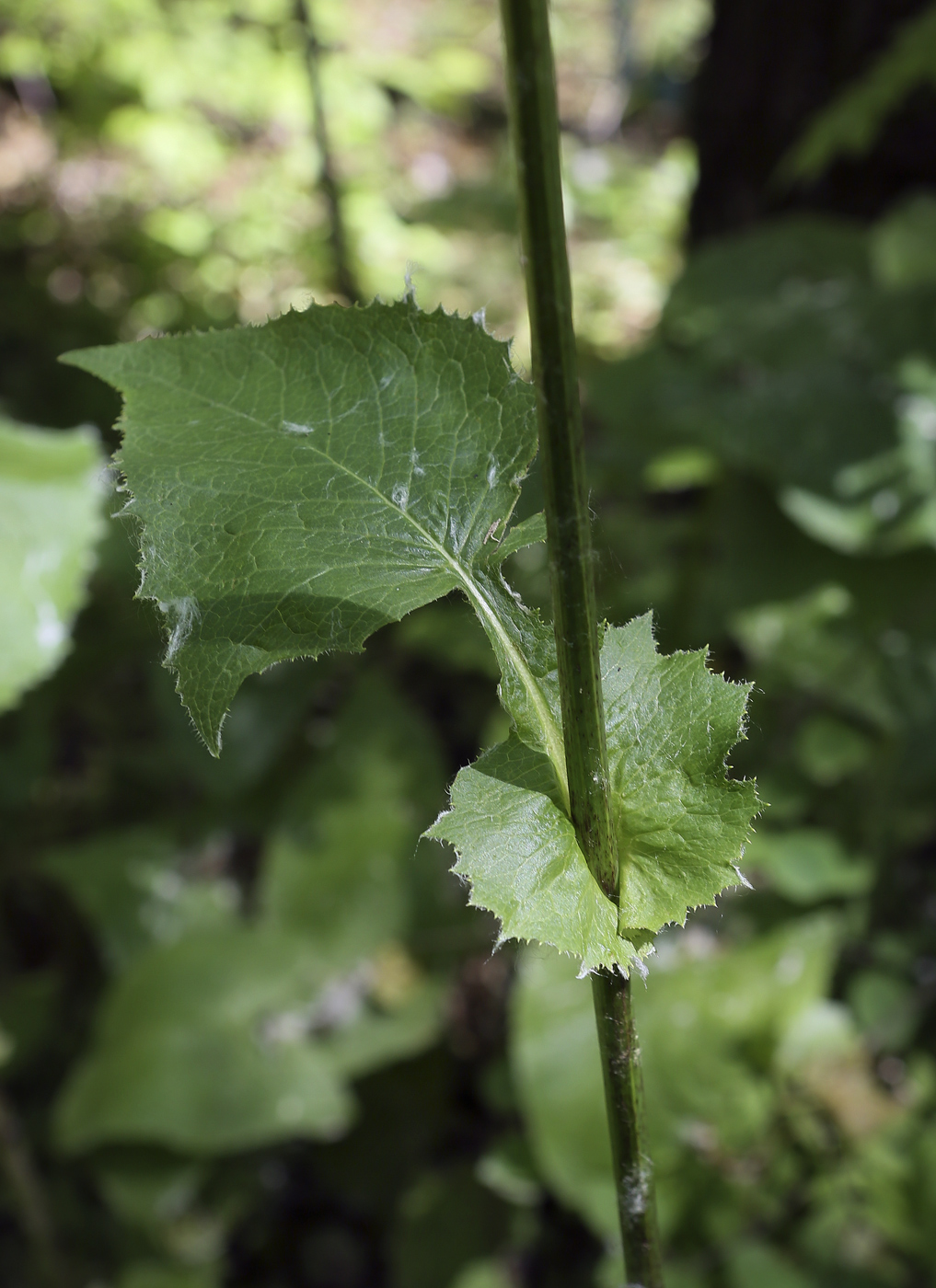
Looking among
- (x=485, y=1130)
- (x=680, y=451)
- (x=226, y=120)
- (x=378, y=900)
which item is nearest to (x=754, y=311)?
(x=680, y=451)

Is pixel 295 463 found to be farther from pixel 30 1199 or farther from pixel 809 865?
pixel 809 865

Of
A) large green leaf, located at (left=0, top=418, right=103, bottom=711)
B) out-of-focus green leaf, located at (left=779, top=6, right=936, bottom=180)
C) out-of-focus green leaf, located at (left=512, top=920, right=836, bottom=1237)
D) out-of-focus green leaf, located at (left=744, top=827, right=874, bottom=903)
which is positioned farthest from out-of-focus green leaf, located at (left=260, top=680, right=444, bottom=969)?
out-of-focus green leaf, located at (left=779, top=6, right=936, bottom=180)

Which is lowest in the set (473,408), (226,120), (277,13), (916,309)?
(473,408)

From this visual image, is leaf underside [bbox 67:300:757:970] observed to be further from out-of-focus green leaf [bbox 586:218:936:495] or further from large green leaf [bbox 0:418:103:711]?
out-of-focus green leaf [bbox 586:218:936:495]

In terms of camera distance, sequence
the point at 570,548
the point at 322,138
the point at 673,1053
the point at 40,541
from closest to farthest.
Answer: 1. the point at 570,548
2. the point at 40,541
3. the point at 673,1053
4. the point at 322,138

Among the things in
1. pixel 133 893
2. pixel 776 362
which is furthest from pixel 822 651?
pixel 133 893

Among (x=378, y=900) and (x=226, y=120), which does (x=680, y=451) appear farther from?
(x=226, y=120)

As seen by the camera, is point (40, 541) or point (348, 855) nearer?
point (40, 541)
